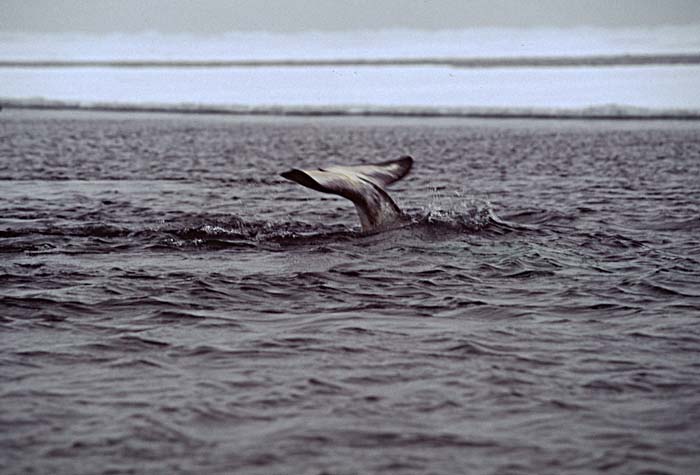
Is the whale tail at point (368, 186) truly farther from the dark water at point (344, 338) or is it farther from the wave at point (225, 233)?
the dark water at point (344, 338)

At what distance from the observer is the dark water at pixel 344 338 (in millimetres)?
6328

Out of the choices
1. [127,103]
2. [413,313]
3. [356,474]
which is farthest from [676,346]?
[127,103]

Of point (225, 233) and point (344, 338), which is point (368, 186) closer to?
point (225, 233)

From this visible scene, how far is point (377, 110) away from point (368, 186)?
77.0m

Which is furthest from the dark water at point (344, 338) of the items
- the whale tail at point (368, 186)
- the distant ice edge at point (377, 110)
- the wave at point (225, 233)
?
the distant ice edge at point (377, 110)

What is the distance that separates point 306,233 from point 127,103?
9245cm

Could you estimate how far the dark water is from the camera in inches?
249

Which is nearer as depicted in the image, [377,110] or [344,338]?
[344,338]

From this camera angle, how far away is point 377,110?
296ft

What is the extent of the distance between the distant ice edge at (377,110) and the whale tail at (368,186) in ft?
195

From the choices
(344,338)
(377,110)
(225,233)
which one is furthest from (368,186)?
(377,110)

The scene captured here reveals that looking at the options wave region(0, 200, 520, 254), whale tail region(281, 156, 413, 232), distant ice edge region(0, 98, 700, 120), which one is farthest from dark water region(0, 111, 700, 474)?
distant ice edge region(0, 98, 700, 120)

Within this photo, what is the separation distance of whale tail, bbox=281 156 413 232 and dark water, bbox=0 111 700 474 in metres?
0.42

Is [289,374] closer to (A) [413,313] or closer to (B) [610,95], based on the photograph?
(A) [413,313]
